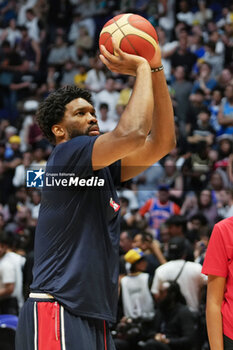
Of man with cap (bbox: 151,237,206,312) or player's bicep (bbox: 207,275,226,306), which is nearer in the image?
player's bicep (bbox: 207,275,226,306)

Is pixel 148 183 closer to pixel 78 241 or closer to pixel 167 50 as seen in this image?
pixel 167 50

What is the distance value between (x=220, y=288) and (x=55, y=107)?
1.29 m

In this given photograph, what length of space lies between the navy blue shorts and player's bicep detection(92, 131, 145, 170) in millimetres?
707

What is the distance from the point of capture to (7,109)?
1666cm

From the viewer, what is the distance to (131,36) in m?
3.06

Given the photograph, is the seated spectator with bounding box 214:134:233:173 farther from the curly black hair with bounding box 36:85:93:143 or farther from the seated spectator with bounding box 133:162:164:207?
the curly black hair with bounding box 36:85:93:143

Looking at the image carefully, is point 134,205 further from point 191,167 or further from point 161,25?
point 161,25

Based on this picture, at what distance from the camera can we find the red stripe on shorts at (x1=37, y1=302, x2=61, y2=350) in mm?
2932

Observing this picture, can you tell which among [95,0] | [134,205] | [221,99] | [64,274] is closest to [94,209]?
[64,274]

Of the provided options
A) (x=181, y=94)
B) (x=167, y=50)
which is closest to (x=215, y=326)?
(x=181, y=94)

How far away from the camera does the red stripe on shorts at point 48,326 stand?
2.93 m

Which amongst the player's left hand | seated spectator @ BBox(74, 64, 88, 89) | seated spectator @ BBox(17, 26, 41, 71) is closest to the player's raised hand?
the player's left hand

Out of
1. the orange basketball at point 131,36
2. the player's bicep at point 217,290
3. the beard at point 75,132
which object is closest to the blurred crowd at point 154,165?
the beard at point 75,132

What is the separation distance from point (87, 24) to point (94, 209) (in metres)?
14.8
